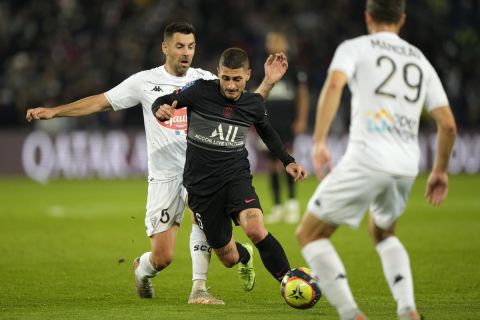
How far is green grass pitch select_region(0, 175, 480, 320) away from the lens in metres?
7.20

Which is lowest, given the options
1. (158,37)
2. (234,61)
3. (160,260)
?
(160,260)

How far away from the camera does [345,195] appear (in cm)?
565

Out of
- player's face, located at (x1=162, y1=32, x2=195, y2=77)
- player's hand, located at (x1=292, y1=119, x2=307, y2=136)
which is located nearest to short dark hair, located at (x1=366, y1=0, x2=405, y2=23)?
player's face, located at (x1=162, y1=32, x2=195, y2=77)

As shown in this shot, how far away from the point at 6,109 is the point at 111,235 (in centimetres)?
1030

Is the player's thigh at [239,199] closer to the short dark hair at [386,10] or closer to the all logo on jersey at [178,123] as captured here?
the all logo on jersey at [178,123]

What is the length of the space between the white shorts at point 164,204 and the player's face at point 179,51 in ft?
2.98

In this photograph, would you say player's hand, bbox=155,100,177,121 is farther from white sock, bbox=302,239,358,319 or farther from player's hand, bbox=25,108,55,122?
white sock, bbox=302,239,358,319

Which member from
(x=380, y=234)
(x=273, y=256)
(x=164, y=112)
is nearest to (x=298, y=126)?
(x=273, y=256)

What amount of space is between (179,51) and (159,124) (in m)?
0.61

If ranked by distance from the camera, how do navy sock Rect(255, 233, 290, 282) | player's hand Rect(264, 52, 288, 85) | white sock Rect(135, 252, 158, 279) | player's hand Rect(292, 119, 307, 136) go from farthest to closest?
player's hand Rect(292, 119, 307, 136), white sock Rect(135, 252, 158, 279), player's hand Rect(264, 52, 288, 85), navy sock Rect(255, 233, 290, 282)

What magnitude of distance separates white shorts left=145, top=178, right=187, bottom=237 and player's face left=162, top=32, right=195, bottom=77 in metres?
0.91

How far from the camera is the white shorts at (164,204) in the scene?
7.85 meters

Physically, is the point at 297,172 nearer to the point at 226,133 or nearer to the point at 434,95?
the point at 226,133

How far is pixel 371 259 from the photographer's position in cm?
1059
